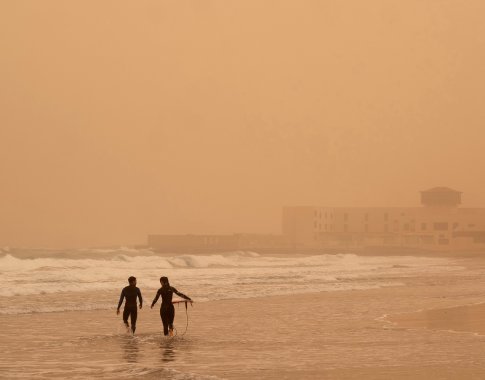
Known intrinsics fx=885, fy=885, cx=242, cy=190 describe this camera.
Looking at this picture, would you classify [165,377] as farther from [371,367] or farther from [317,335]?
[317,335]

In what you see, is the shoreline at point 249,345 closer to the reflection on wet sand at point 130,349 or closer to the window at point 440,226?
the reflection on wet sand at point 130,349

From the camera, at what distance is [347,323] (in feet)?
73.3

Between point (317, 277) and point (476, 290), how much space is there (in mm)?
12598

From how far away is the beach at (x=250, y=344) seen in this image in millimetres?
14359

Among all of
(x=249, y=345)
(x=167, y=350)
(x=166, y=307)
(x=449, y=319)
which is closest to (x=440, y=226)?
(x=449, y=319)

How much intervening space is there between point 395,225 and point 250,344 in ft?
517

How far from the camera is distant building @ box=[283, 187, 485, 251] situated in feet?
531

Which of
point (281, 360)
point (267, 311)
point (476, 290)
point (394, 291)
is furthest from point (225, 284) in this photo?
point (281, 360)

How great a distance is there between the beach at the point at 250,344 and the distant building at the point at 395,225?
450 ft

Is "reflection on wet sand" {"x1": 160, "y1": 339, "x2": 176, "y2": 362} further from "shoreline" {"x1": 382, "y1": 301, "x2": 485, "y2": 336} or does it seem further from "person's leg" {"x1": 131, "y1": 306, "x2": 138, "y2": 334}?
"shoreline" {"x1": 382, "y1": 301, "x2": 485, "y2": 336}

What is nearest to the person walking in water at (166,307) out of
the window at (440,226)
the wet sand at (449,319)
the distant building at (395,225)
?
the wet sand at (449,319)

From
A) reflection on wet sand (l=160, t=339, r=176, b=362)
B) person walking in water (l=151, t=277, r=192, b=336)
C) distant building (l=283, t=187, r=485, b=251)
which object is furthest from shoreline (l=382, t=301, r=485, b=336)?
distant building (l=283, t=187, r=485, b=251)

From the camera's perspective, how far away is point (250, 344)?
58.9 ft

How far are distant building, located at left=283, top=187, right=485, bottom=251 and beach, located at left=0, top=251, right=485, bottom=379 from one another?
450 ft
